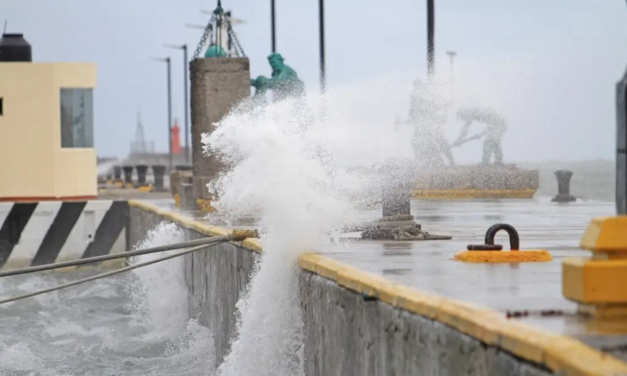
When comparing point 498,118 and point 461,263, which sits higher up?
point 498,118

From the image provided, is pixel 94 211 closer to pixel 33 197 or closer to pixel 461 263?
pixel 33 197

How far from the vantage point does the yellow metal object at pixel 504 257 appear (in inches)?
308

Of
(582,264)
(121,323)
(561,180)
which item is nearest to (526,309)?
(582,264)

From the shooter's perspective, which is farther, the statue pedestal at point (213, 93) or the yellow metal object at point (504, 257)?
the statue pedestal at point (213, 93)

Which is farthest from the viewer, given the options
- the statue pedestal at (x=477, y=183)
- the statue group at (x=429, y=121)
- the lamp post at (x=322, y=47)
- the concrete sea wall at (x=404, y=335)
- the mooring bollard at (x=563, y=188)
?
the lamp post at (x=322, y=47)

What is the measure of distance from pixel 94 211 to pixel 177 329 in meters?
8.27

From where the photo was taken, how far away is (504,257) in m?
7.81

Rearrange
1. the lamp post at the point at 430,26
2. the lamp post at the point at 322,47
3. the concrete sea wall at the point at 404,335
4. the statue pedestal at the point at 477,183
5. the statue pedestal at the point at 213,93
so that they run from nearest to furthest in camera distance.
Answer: the concrete sea wall at the point at 404,335 < the statue pedestal at the point at 213,93 < the lamp post at the point at 430,26 < the statue pedestal at the point at 477,183 < the lamp post at the point at 322,47

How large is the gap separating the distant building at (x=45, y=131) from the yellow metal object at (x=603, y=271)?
18.6m

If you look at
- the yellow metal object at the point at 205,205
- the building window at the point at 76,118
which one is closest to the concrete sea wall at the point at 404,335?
the yellow metal object at the point at 205,205

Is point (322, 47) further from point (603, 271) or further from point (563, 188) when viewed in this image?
point (603, 271)

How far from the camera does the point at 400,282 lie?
6.58 metres

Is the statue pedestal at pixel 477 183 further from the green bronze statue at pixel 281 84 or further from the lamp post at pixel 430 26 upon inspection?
the green bronze statue at pixel 281 84

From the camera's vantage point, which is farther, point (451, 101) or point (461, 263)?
point (451, 101)
